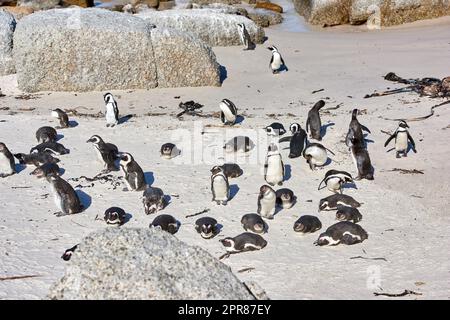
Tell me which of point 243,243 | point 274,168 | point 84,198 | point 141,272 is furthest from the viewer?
point 274,168

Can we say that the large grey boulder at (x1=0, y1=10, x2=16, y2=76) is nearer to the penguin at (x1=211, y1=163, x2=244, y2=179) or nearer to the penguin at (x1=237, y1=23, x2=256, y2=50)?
the penguin at (x1=237, y1=23, x2=256, y2=50)

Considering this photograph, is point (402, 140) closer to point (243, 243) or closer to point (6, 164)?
point (243, 243)

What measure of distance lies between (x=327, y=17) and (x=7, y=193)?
1279 cm

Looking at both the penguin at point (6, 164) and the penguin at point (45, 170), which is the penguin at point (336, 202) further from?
the penguin at point (6, 164)

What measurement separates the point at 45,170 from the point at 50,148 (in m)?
0.83

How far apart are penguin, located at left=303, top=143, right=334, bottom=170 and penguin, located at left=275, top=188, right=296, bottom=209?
3.78 ft

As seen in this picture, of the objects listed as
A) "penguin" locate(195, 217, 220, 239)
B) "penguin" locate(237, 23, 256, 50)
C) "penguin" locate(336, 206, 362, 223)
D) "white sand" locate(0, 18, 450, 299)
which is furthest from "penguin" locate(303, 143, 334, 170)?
"penguin" locate(237, 23, 256, 50)

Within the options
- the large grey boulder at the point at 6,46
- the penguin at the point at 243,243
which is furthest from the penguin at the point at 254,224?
Answer: the large grey boulder at the point at 6,46

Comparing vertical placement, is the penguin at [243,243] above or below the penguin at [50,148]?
above

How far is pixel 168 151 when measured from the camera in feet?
29.7

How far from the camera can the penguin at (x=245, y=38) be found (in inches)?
607

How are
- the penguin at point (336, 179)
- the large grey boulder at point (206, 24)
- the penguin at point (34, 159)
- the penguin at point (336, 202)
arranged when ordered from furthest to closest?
the large grey boulder at point (206, 24)
the penguin at point (34, 159)
the penguin at point (336, 179)
the penguin at point (336, 202)

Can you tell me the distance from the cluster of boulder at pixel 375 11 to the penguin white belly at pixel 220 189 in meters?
12.0

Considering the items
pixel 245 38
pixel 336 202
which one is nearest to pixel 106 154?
pixel 336 202
